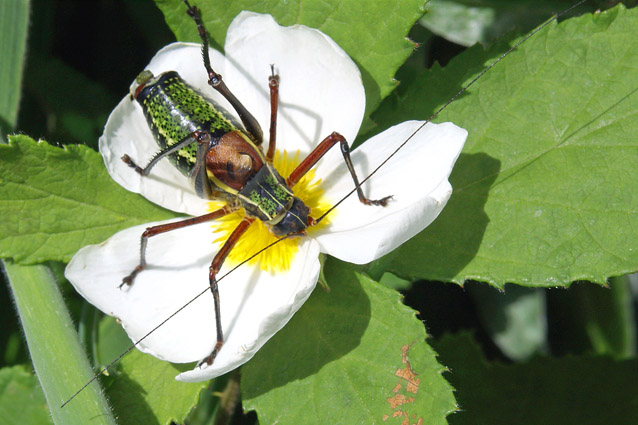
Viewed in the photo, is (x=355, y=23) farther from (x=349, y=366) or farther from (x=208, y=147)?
(x=349, y=366)

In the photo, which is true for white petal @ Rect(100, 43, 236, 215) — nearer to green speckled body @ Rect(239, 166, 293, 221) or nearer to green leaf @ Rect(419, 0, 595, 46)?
green speckled body @ Rect(239, 166, 293, 221)

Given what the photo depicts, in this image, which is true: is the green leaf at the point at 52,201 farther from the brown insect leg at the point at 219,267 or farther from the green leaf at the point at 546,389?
the green leaf at the point at 546,389

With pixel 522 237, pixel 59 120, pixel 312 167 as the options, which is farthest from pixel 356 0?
pixel 59 120

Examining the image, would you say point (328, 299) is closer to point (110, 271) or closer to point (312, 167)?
point (312, 167)

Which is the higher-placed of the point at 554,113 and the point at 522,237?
the point at 554,113

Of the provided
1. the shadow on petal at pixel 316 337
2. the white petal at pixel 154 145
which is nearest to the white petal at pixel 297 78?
the white petal at pixel 154 145

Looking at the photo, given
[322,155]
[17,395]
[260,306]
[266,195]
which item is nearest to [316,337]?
[260,306]

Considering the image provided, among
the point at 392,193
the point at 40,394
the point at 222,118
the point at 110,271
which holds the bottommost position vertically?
the point at 40,394
